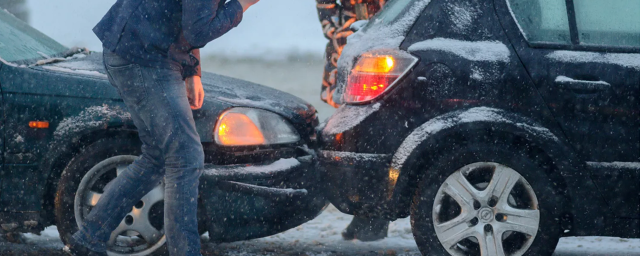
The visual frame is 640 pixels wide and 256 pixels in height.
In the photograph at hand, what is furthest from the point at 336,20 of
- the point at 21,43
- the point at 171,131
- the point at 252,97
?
the point at 171,131

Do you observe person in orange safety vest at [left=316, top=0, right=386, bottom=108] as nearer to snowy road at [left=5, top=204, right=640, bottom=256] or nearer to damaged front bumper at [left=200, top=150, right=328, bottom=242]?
snowy road at [left=5, top=204, right=640, bottom=256]

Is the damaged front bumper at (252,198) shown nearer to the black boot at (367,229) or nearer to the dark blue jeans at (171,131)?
the dark blue jeans at (171,131)

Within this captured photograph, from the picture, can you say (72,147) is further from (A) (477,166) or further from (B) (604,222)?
(B) (604,222)

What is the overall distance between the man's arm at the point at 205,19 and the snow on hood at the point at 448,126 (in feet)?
3.31

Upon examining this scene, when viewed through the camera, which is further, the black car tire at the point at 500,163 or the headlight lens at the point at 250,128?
the headlight lens at the point at 250,128

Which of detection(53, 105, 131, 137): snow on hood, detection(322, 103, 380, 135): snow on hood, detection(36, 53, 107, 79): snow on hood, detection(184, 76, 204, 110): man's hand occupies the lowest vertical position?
detection(322, 103, 380, 135): snow on hood

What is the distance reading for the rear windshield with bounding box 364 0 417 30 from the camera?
3436mm

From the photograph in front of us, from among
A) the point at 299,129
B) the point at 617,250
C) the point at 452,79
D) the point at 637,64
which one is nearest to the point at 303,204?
the point at 299,129

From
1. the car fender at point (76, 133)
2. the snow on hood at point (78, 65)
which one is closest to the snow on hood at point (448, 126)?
the car fender at point (76, 133)

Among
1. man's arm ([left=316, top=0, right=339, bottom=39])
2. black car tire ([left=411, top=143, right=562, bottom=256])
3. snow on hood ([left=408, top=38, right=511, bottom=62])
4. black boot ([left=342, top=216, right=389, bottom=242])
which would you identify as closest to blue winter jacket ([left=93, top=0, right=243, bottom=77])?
snow on hood ([left=408, top=38, right=511, bottom=62])

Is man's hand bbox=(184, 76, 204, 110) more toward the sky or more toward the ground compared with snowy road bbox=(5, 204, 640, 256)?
more toward the sky

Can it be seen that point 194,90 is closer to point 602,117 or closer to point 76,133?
point 76,133

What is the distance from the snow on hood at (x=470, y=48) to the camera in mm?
3242

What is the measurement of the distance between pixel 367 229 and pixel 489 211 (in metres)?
1.37
